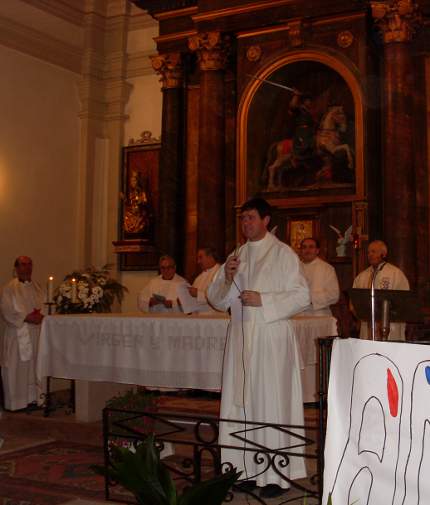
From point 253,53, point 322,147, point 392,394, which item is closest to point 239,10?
point 253,53

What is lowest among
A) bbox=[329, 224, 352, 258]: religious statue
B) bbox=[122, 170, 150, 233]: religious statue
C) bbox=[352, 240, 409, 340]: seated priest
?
bbox=[352, 240, 409, 340]: seated priest

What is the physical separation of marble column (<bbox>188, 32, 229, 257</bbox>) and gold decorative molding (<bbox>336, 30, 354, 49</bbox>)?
1972 mm

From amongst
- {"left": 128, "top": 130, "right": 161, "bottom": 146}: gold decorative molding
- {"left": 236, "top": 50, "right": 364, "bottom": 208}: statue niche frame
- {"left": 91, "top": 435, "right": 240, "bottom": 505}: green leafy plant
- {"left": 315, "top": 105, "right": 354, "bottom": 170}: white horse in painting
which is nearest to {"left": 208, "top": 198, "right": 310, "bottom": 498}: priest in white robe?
{"left": 91, "top": 435, "right": 240, "bottom": 505}: green leafy plant

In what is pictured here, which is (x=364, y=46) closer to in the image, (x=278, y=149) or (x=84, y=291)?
(x=278, y=149)

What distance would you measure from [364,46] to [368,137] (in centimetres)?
138

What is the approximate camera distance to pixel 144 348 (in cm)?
689

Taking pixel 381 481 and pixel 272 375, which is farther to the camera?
pixel 272 375

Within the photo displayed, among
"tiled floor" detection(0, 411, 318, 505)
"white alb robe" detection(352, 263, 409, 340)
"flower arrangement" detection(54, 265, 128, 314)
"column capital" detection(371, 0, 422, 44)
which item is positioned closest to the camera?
"tiled floor" detection(0, 411, 318, 505)

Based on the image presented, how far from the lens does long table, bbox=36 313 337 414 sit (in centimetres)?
663

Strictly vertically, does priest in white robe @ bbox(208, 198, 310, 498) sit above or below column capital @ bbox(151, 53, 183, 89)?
below

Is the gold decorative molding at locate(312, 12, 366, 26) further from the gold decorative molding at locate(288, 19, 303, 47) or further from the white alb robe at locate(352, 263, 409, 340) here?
the white alb robe at locate(352, 263, 409, 340)

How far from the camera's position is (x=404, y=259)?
10086 mm

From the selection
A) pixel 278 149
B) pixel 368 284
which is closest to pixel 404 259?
pixel 368 284

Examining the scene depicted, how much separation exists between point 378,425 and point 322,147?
8.95m
